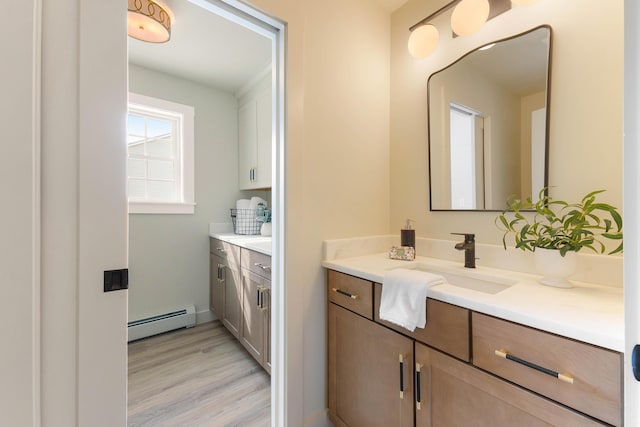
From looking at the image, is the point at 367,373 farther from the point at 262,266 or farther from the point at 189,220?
the point at 189,220

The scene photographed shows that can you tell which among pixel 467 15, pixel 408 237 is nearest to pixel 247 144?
pixel 408 237

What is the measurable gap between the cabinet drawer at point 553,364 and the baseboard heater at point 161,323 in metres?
2.57

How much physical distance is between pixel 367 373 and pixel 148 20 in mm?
2296

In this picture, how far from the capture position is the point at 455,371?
854mm

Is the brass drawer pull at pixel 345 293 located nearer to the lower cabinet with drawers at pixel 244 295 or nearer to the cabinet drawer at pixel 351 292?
the cabinet drawer at pixel 351 292

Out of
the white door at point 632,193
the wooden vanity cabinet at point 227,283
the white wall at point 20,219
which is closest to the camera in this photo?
the white door at point 632,193

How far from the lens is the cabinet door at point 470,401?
671 millimetres

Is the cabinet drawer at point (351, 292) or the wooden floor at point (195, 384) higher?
the cabinet drawer at point (351, 292)

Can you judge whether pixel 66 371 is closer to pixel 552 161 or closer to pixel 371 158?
pixel 371 158

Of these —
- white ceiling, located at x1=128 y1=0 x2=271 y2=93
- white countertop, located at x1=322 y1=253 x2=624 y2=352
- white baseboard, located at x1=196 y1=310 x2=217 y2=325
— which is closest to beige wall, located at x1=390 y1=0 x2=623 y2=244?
white countertop, located at x1=322 y1=253 x2=624 y2=352

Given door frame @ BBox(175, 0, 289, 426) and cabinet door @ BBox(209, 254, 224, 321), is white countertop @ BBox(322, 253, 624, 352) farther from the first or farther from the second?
cabinet door @ BBox(209, 254, 224, 321)

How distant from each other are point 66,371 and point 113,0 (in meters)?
1.15

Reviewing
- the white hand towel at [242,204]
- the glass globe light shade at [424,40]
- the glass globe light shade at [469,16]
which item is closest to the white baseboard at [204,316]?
the white hand towel at [242,204]

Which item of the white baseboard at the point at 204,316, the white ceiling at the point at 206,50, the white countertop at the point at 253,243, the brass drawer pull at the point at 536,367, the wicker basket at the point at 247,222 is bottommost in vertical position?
the white baseboard at the point at 204,316
